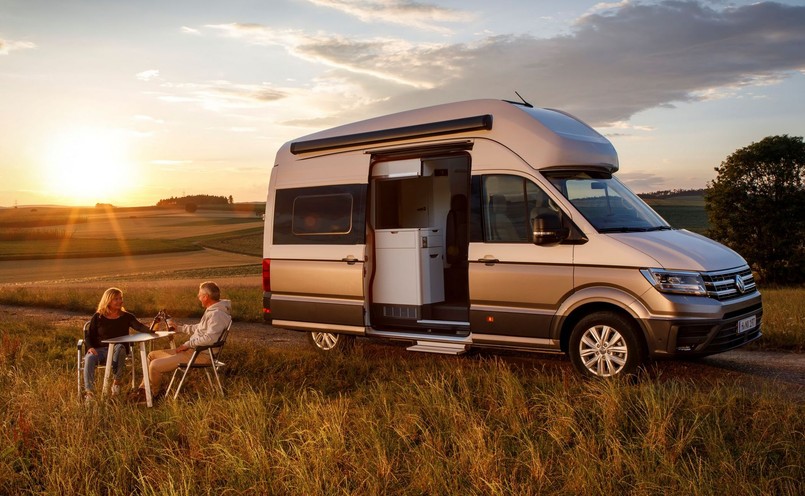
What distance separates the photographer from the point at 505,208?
8.78m

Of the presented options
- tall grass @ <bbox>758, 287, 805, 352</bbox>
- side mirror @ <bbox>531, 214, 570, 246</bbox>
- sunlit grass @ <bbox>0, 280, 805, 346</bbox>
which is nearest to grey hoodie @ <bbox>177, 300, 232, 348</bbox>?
side mirror @ <bbox>531, 214, 570, 246</bbox>

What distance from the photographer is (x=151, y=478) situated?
19.0 feet

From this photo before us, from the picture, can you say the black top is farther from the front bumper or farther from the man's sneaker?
the front bumper

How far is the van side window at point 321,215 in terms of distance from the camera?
33.5 ft

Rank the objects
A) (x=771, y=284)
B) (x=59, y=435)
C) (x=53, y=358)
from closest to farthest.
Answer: (x=59, y=435)
(x=53, y=358)
(x=771, y=284)

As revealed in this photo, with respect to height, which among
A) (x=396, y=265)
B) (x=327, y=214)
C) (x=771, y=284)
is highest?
(x=327, y=214)

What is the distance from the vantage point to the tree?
29297 mm

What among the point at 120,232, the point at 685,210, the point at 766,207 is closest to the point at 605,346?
the point at 766,207

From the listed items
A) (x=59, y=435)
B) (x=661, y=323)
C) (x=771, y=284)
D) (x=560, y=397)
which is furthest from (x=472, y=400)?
(x=771, y=284)

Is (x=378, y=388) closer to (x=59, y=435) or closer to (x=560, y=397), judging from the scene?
(x=560, y=397)

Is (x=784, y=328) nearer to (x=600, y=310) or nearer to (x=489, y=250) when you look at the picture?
(x=600, y=310)

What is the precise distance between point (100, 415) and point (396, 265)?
4.26 metres

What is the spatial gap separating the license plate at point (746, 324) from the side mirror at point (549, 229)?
2.01 metres

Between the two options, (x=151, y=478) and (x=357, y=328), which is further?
(x=357, y=328)
